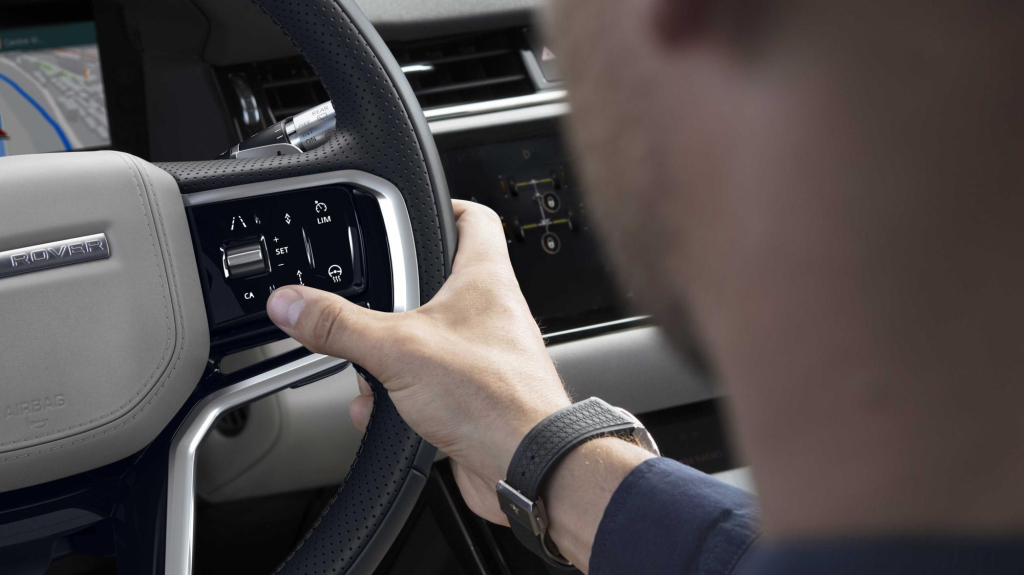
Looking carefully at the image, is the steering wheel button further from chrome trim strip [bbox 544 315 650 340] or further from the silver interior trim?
chrome trim strip [bbox 544 315 650 340]

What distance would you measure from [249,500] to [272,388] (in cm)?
54

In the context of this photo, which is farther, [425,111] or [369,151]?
[425,111]

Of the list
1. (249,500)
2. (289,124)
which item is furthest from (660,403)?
(289,124)

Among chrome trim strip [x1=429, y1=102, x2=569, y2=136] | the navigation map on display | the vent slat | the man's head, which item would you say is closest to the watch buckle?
the man's head

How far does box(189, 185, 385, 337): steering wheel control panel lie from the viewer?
81 centimetres

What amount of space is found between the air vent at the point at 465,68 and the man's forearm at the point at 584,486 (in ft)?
2.50

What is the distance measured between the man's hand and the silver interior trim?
0.04 meters

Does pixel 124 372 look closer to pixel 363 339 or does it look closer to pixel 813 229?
pixel 363 339

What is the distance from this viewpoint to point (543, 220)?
53.7 inches

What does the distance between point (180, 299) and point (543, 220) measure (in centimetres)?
69

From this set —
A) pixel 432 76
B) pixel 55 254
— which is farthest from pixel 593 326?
pixel 55 254

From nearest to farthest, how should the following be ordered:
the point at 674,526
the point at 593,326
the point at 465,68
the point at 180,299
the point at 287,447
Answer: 1. the point at 674,526
2. the point at 180,299
3. the point at 287,447
4. the point at 593,326
5. the point at 465,68

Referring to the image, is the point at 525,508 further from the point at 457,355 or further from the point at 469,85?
the point at 469,85

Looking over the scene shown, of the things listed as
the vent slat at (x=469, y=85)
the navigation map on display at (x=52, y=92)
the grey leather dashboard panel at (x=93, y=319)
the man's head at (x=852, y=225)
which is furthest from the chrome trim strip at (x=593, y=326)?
the man's head at (x=852, y=225)
